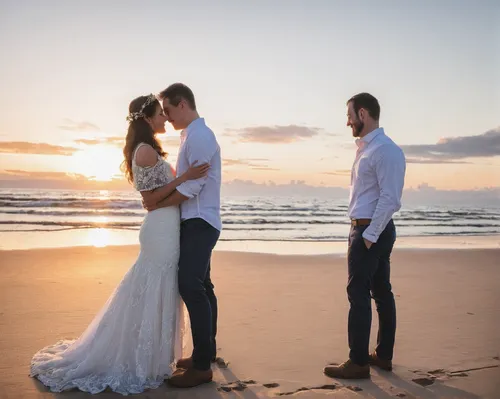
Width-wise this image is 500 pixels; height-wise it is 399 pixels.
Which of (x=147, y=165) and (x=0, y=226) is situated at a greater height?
(x=147, y=165)

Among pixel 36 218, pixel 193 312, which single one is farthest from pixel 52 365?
pixel 36 218

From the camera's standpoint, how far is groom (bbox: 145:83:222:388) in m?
3.86

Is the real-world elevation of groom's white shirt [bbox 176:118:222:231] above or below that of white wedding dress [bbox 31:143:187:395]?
above

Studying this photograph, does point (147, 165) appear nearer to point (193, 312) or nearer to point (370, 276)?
point (193, 312)

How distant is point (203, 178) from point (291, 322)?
2.55 m

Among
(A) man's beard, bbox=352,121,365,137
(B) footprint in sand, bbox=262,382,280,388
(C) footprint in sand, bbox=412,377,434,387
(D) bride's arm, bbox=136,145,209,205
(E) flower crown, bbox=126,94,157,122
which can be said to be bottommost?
(C) footprint in sand, bbox=412,377,434,387

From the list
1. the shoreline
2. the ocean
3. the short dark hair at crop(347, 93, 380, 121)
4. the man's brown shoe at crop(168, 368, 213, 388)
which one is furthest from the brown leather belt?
the ocean

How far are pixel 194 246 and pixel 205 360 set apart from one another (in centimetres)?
84

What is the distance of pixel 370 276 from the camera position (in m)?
4.02

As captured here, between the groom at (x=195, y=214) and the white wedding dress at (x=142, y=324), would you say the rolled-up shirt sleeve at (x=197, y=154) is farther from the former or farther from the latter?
the white wedding dress at (x=142, y=324)

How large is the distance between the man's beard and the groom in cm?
102

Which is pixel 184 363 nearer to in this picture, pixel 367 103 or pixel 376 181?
pixel 376 181

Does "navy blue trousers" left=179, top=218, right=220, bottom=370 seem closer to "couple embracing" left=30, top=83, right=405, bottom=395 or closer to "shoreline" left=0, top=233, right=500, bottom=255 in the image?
"couple embracing" left=30, top=83, right=405, bottom=395

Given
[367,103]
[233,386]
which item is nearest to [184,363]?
[233,386]
